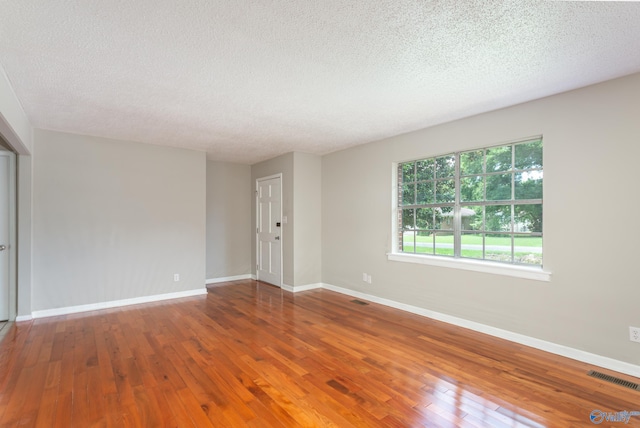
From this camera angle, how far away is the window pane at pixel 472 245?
145 inches

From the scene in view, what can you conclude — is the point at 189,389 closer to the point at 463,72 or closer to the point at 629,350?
the point at 463,72

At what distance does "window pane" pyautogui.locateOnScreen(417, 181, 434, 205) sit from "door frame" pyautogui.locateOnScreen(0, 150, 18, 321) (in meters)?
5.27

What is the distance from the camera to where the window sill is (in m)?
3.12

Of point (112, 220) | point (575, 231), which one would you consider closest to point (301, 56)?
point (575, 231)

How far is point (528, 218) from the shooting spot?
10.7 ft

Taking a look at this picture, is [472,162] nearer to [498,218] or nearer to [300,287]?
[498,218]

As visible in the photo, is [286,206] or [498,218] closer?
[498,218]

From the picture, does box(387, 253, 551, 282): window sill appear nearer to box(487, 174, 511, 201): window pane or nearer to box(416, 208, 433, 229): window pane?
box(416, 208, 433, 229): window pane

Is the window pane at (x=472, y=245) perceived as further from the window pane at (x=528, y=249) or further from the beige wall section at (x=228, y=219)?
the beige wall section at (x=228, y=219)

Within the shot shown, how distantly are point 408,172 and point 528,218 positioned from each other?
5.48 feet

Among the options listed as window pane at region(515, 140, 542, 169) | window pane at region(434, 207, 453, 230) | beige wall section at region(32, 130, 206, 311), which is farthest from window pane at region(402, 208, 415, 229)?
beige wall section at region(32, 130, 206, 311)

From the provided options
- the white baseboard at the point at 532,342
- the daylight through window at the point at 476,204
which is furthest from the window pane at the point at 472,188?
the white baseboard at the point at 532,342

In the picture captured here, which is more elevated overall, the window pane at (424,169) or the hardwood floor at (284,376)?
the window pane at (424,169)

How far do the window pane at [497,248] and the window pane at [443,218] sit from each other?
491mm
